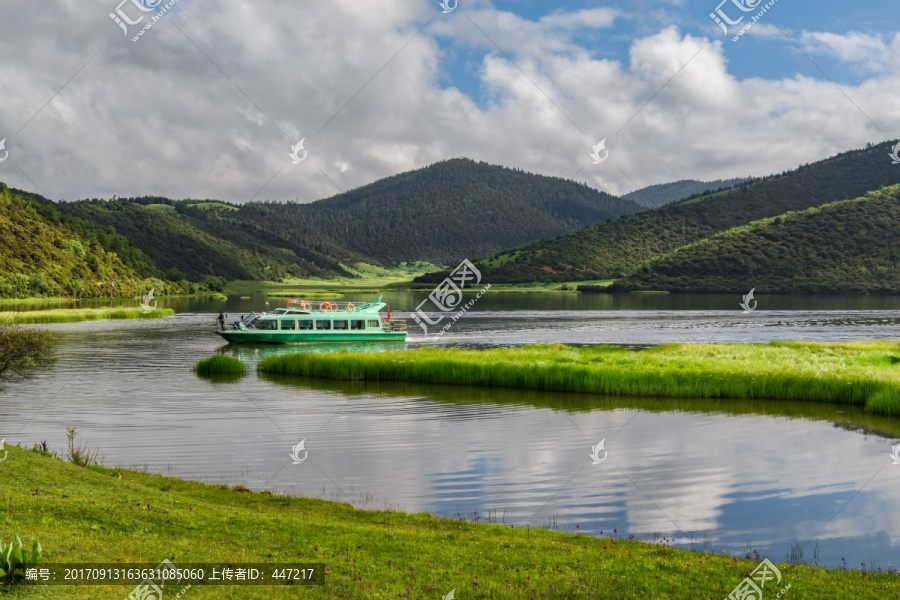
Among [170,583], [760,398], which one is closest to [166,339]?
[760,398]

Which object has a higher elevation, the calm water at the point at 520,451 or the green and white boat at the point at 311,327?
the green and white boat at the point at 311,327

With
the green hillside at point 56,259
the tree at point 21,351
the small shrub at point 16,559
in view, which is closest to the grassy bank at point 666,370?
the tree at point 21,351

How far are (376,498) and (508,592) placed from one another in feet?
34.4

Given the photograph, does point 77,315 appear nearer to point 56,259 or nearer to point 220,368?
point 56,259

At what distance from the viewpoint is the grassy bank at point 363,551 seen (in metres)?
13.3

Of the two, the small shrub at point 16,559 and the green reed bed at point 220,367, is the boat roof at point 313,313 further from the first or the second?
the small shrub at point 16,559

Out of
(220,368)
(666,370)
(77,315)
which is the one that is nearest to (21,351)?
(220,368)

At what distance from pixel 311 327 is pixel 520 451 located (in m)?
55.2

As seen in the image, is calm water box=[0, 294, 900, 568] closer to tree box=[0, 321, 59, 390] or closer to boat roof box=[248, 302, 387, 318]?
tree box=[0, 321, 59, 390]

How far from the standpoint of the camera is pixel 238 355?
229 ft

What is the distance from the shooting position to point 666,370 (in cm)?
4641

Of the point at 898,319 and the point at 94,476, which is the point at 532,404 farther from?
the point at 898,319

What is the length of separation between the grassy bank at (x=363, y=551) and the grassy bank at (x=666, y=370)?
27.6 metres

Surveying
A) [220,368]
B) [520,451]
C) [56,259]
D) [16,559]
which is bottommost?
[520,451]
